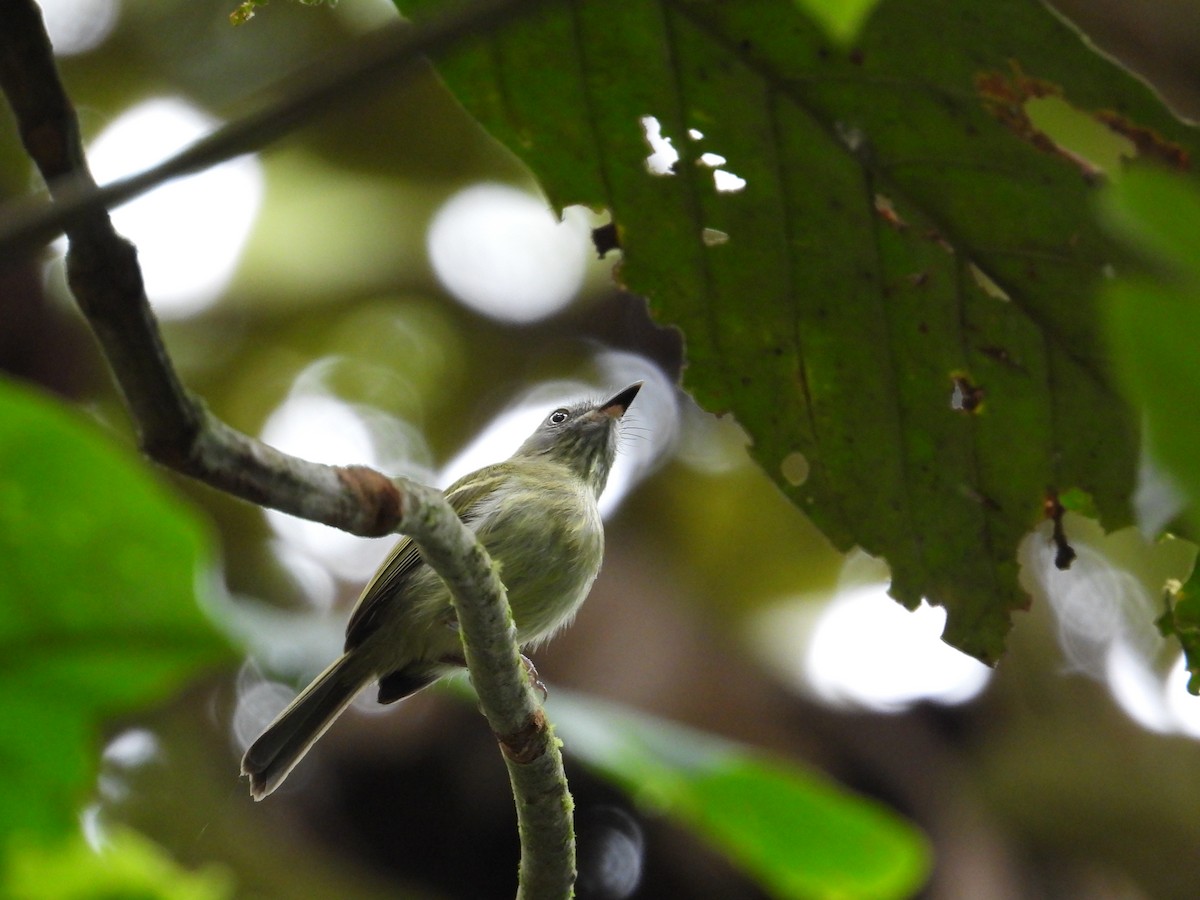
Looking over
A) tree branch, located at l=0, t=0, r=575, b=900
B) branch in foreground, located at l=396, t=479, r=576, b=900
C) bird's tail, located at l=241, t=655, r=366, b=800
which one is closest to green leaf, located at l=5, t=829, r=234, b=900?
tree branch, located at l=0, t=0, r=575, b=900

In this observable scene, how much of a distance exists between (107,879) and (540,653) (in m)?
7.44

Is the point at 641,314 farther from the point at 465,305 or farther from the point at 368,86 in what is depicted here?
the point at 368,86

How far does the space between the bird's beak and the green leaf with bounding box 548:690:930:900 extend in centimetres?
462

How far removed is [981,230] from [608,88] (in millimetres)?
673

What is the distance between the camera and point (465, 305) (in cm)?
954

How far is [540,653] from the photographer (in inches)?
325

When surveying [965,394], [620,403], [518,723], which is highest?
[965,394]

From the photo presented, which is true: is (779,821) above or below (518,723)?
above

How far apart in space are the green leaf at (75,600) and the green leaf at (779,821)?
44 centimetres

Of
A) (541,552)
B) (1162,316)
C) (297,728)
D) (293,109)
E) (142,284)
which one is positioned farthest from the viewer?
(541,552)

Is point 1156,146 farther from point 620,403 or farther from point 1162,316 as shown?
point 620,403

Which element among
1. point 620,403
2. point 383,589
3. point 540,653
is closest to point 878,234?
point 383,589

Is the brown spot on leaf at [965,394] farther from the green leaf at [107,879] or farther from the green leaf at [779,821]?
the green leaf at [107,879]

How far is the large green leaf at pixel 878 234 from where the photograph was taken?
2123 millimetres
